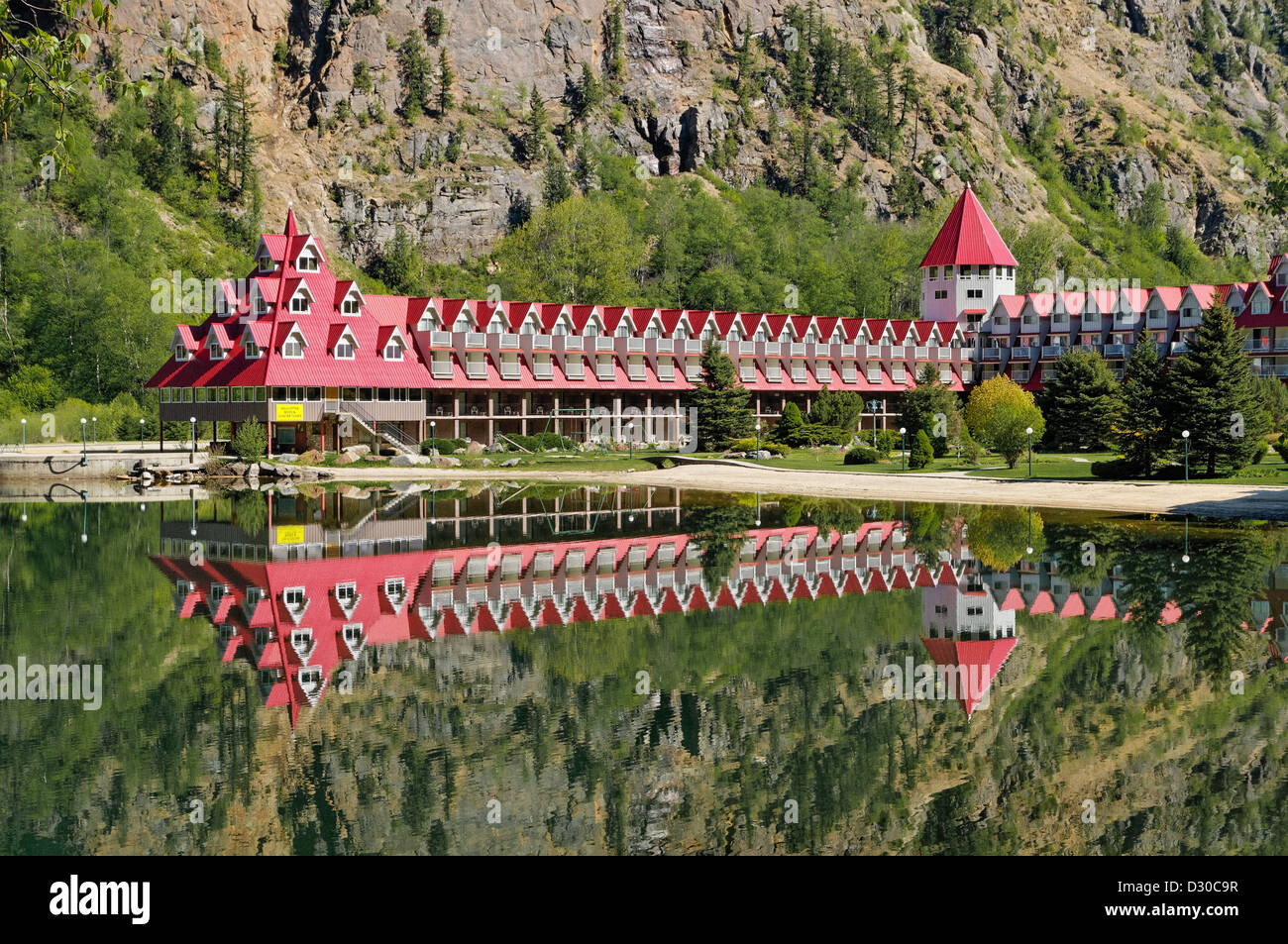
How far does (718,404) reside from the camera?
80.3 m

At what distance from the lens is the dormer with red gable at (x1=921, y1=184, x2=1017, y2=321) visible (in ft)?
348

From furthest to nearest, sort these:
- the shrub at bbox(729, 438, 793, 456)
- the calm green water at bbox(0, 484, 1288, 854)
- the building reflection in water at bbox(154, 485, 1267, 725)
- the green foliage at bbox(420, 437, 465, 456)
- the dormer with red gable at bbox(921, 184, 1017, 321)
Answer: the dormer with red gable at bbox(921, 184, 1017, 321) → the shrub at bbox(729, 438, 793, 456) → the green foliage at bbox(420, 437, 465, 456) → the building reflection in water at bbox(154, 485, 1267, 725) → the calm green water at bbox(0, 484, 1288, 854)

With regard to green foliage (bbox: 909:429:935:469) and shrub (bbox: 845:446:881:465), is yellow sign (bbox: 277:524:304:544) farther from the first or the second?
shrub (bbox: 845:446:881:465)

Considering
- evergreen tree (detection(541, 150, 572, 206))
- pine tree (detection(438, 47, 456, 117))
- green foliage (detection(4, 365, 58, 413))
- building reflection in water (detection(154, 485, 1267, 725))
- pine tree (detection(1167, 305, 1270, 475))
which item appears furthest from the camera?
pine tree (detection(438, 47, 456, 117))

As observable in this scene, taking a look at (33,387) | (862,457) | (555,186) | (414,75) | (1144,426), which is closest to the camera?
(1144,426)

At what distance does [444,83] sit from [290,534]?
127m

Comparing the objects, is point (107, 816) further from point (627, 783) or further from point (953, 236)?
point (953, 236)

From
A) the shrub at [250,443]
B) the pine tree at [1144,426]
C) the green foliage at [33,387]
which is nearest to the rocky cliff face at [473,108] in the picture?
the green foliage at [33,387]

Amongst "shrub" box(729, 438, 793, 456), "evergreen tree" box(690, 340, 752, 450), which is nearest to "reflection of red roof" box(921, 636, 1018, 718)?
"shrub" box(729, 438, 793, 456)

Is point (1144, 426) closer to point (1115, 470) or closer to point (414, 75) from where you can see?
point (1115, 470)

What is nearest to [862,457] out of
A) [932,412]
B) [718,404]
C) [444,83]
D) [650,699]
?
[932,412]

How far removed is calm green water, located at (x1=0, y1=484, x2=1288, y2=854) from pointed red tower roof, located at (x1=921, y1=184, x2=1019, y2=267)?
74.2m
